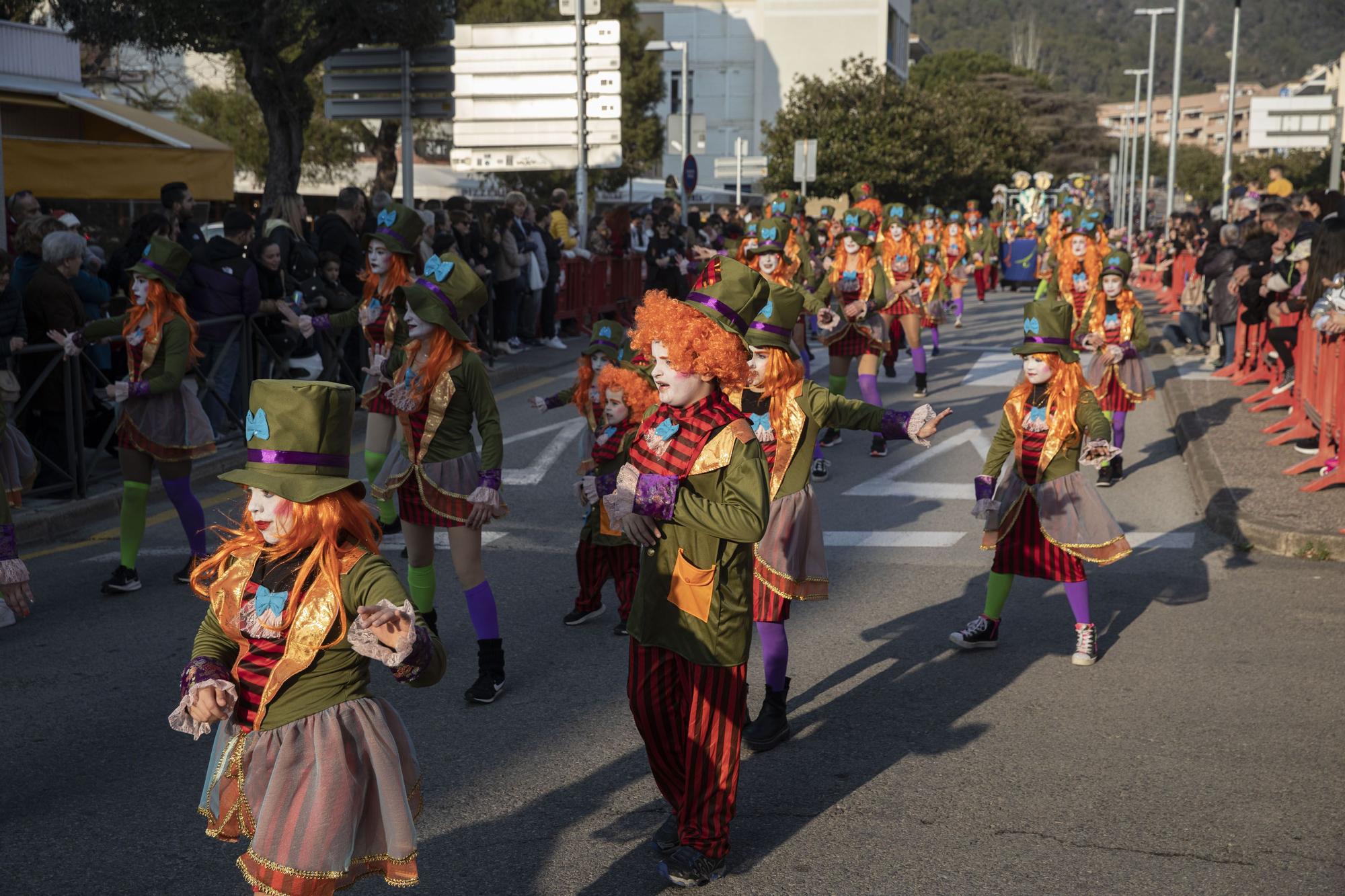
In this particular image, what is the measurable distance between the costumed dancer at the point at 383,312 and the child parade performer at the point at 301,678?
13.7ft

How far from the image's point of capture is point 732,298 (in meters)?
4.37

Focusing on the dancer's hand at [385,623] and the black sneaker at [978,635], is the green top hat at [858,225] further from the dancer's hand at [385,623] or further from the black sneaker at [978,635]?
the dancer's hand at [385,623]

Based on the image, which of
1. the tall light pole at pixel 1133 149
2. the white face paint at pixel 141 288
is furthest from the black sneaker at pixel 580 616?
the tall light pole at pixel 1133 149

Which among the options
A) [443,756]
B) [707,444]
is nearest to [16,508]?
[443,756]

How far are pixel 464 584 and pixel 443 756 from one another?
872 mm

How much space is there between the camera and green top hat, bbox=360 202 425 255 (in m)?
8.27

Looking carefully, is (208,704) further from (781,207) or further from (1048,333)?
(781,207)

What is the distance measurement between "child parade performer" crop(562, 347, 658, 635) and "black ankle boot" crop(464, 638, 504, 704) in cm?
89

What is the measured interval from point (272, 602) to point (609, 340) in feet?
14.0

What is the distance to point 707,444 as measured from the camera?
423 centimetres

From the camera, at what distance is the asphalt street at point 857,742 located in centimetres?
455

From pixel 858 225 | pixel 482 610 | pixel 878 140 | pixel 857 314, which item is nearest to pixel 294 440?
pixel 482 610

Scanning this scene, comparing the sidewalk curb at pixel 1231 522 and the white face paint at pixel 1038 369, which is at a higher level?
the white face paint at pixel 1038 369

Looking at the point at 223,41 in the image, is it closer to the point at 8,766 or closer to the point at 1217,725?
the point at 8,766
